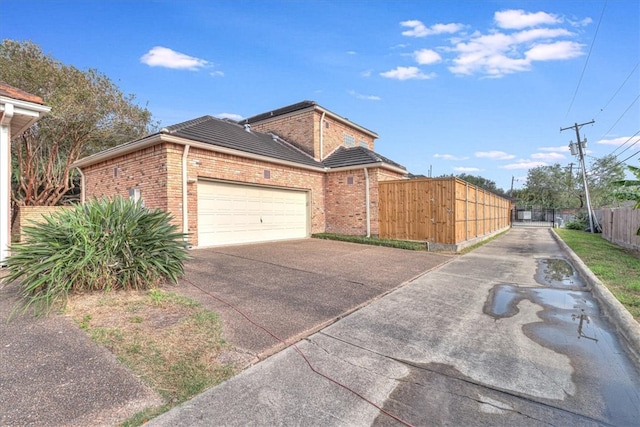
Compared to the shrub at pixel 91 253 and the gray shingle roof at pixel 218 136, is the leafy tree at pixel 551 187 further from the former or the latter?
the shrub at pixel 91 253

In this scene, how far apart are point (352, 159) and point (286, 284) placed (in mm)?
9370

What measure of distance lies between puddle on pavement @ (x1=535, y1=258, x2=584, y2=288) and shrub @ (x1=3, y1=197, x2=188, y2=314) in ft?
25.1

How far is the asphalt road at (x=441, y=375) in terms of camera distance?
2.17 meters

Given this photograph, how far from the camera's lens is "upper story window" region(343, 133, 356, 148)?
17.9 m

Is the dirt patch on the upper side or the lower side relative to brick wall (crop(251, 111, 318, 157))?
lower

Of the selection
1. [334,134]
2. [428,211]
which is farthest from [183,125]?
[428,211]

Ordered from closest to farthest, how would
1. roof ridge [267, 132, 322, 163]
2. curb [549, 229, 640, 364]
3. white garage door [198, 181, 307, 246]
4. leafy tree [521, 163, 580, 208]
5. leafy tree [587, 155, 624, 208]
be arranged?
curb [549, 229, 640, 364], white garage door [198, 181, 307, 246], roof ridge [267, 132, 322, 163], leafy tree [587, 155, 624, 208], leafy tree [521, 163, 580, 208]

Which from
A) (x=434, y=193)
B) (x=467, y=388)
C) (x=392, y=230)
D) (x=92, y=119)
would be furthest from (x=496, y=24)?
(x=92, y=119)

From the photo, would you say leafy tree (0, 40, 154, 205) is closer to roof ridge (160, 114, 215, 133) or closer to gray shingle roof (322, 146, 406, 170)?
roof ridge (160, 114, 215, 133)

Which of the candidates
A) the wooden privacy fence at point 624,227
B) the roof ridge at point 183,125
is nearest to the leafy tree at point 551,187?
the wooden privacy fence at point 624,227

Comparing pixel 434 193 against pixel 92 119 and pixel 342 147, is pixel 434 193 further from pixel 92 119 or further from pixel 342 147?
pixel 92 119

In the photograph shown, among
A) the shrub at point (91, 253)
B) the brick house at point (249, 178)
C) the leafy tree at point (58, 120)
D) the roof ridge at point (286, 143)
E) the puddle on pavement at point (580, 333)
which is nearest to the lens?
the puddle on pavement at point (580, 333)

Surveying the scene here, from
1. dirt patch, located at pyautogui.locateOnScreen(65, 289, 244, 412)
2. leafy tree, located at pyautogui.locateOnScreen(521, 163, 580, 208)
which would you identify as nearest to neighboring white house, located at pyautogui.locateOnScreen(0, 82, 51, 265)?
dirt patch, located at pyautogui.locateOnScreen(65, 289, 244, 412)

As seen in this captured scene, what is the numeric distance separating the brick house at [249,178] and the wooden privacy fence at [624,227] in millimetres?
8595
